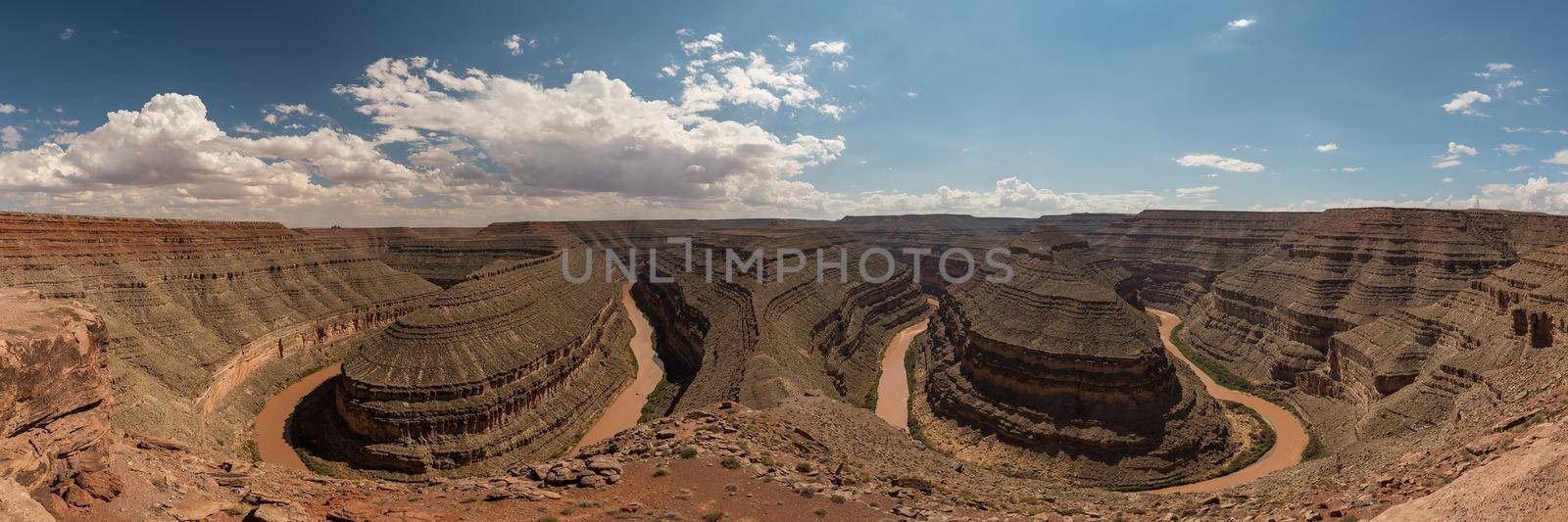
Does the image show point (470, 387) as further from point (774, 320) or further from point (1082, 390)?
point (1082, 390)

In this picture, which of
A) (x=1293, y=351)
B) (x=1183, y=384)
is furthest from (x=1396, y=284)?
(x=1183, y=384)

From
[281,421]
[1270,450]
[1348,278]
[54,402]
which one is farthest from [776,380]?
[1348,278]

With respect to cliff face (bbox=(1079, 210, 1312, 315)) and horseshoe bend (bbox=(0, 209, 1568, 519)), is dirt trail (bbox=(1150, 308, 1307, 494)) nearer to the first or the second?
horseshoe bend (bbox=(0, 209, 1568, 519))

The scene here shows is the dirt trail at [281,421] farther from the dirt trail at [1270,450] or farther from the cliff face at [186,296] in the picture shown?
the dirt trail at [1270,450]

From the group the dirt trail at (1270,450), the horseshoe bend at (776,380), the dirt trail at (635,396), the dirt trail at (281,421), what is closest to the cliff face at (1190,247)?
the horseshoe bend at (776,380)

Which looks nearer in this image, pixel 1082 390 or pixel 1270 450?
pixel 1082 390

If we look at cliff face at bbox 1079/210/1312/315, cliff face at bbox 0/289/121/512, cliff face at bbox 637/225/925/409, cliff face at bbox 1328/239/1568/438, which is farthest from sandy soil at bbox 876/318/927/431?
cliff face at bbox 1079/210/1312/315

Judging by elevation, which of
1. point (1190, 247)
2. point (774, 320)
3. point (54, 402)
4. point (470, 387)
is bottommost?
point (470, 387)
